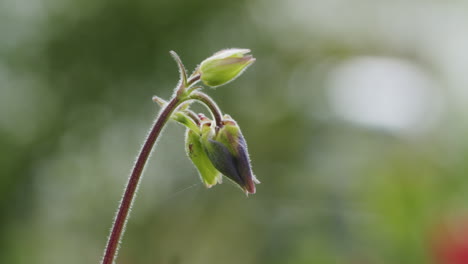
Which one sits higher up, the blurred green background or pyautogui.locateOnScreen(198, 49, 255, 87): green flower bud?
pyautogui.locateOnScreen(198, 49, 255, 87): green flower bud

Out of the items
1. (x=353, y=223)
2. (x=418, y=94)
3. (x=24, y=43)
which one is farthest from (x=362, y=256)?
(x=24, y=43)

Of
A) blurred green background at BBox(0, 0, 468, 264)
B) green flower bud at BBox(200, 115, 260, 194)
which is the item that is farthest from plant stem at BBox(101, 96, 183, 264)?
blurred green background at BBox(0, 0, 468, 264)

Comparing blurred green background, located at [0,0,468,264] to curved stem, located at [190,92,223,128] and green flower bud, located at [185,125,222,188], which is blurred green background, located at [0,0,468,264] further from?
curved stem, located at [190,92,223,128]

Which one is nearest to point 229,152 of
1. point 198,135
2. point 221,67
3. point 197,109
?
point 198,135

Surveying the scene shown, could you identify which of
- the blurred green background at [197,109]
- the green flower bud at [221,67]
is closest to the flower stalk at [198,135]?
the green flower bud at [221,67]

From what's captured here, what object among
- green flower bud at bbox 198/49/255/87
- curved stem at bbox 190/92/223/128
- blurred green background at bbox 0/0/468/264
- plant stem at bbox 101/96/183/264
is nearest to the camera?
plant stem at bbox 101/96/183/264

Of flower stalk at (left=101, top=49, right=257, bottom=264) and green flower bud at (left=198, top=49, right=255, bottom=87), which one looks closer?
flower stalk at (left=101, top=49, right=257, bottom=264)

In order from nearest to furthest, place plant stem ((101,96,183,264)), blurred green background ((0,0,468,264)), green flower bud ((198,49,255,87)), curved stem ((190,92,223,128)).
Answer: plant stem ((101,96,183,264))
curved stem ((190,92,223,128))
green flower bud ((198,49,255,87))
blurred green background ((0,0,468,264))

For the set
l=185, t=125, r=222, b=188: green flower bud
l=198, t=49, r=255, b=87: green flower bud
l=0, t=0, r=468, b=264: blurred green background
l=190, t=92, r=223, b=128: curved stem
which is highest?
l=198, t=49, r=255, b=87: green flower bud
